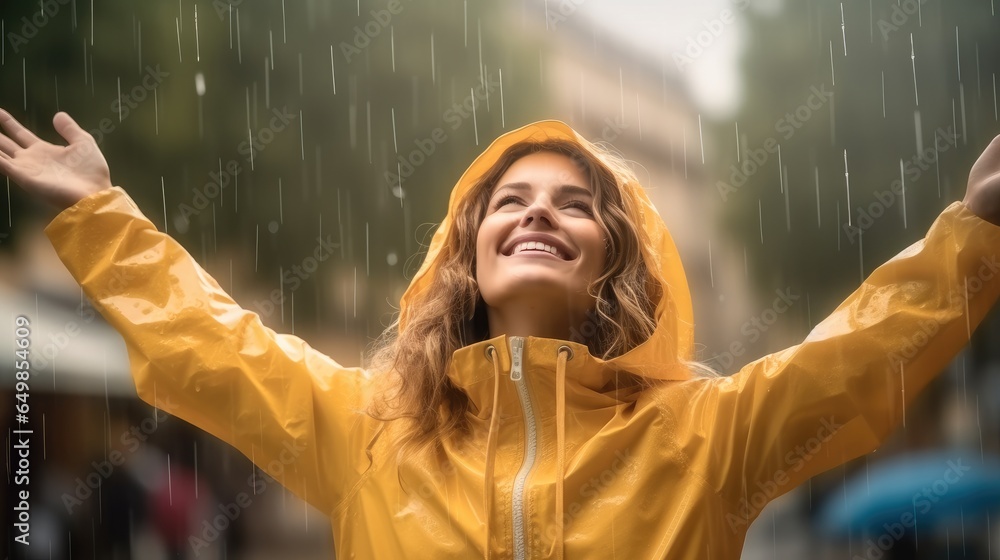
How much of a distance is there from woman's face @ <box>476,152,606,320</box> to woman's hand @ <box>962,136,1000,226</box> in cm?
92

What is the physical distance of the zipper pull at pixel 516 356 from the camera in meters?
2.38

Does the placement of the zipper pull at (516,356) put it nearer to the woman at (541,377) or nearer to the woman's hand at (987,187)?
the woman at (541,377)

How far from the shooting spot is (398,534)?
7.53 ft

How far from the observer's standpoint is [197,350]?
243 cm

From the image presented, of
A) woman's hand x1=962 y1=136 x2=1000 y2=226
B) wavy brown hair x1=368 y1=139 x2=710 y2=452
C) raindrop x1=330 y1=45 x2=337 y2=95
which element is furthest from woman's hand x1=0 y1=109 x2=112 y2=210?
raindrop x1=330 y1=45 x2=337 y2=95

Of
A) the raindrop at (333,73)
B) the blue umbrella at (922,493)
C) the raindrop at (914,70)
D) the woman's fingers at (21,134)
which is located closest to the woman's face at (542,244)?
the woman's fingers at (21,134)

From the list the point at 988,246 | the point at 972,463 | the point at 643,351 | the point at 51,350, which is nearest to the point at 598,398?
the point at 643,351

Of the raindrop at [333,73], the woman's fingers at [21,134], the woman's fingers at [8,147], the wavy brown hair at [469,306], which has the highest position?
the raindrop at [333,73]

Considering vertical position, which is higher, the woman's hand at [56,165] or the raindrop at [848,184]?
the raindrop at [848,184]

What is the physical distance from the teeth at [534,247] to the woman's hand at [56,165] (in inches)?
41.5

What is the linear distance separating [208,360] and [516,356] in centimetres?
73

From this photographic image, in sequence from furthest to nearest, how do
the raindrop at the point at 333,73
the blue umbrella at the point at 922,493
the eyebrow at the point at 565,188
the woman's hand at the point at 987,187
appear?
1. the blue umbrella at the point at 922,493
2. the raindrop at the point at 333,73
3. the eyebrow at the point at 565,188
4. the woman's hand at the point at 987,187

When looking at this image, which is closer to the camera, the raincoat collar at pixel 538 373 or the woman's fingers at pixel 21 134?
the raincoat collar at pixel 538 373

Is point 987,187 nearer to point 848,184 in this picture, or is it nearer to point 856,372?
point 856,372
